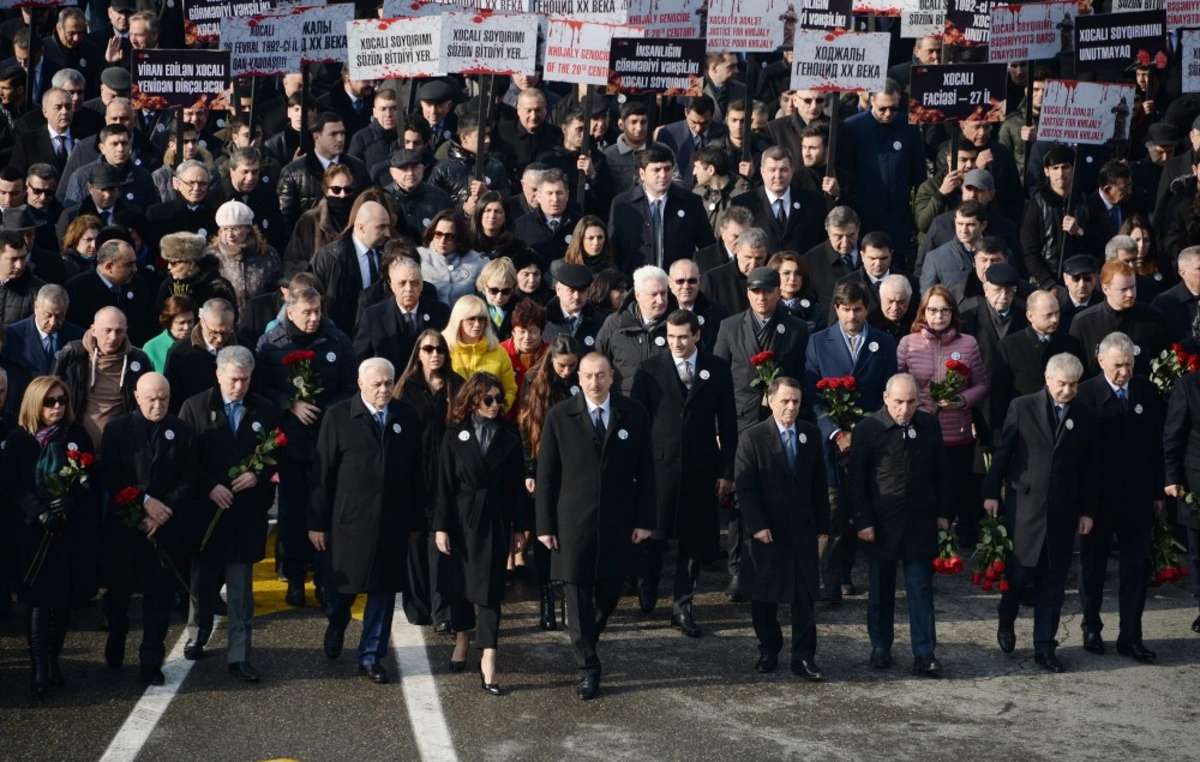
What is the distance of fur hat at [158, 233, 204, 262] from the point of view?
50.2 ft

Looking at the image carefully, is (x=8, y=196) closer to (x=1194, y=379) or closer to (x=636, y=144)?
(x=636, y=144)

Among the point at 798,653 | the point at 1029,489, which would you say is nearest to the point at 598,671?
the point at 798,653

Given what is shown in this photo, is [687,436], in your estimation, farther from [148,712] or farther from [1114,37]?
[1114,37]

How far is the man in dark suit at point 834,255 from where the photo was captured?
55.5ft

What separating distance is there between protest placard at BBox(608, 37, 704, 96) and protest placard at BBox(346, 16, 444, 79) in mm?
1717

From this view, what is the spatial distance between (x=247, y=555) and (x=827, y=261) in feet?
20.3

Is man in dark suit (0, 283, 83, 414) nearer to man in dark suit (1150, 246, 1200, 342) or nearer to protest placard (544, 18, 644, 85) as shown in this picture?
protest placard (544, 18, 644, 85)

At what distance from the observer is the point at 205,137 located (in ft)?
71.5

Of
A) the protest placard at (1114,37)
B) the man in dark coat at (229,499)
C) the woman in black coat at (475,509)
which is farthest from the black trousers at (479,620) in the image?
the protest placard at (1114,37)

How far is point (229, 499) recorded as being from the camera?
13.1 metres

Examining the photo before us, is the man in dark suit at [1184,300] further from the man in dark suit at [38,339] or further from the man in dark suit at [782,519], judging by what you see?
the man in dark suit at [38,339]

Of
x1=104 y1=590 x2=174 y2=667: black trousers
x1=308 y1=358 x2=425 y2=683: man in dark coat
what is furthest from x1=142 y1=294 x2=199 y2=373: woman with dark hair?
x1=104 y1=590 x2=174 y2=667: black trousers

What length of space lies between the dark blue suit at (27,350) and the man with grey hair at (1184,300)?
8.70 meters

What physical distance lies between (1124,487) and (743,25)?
7.52 m
